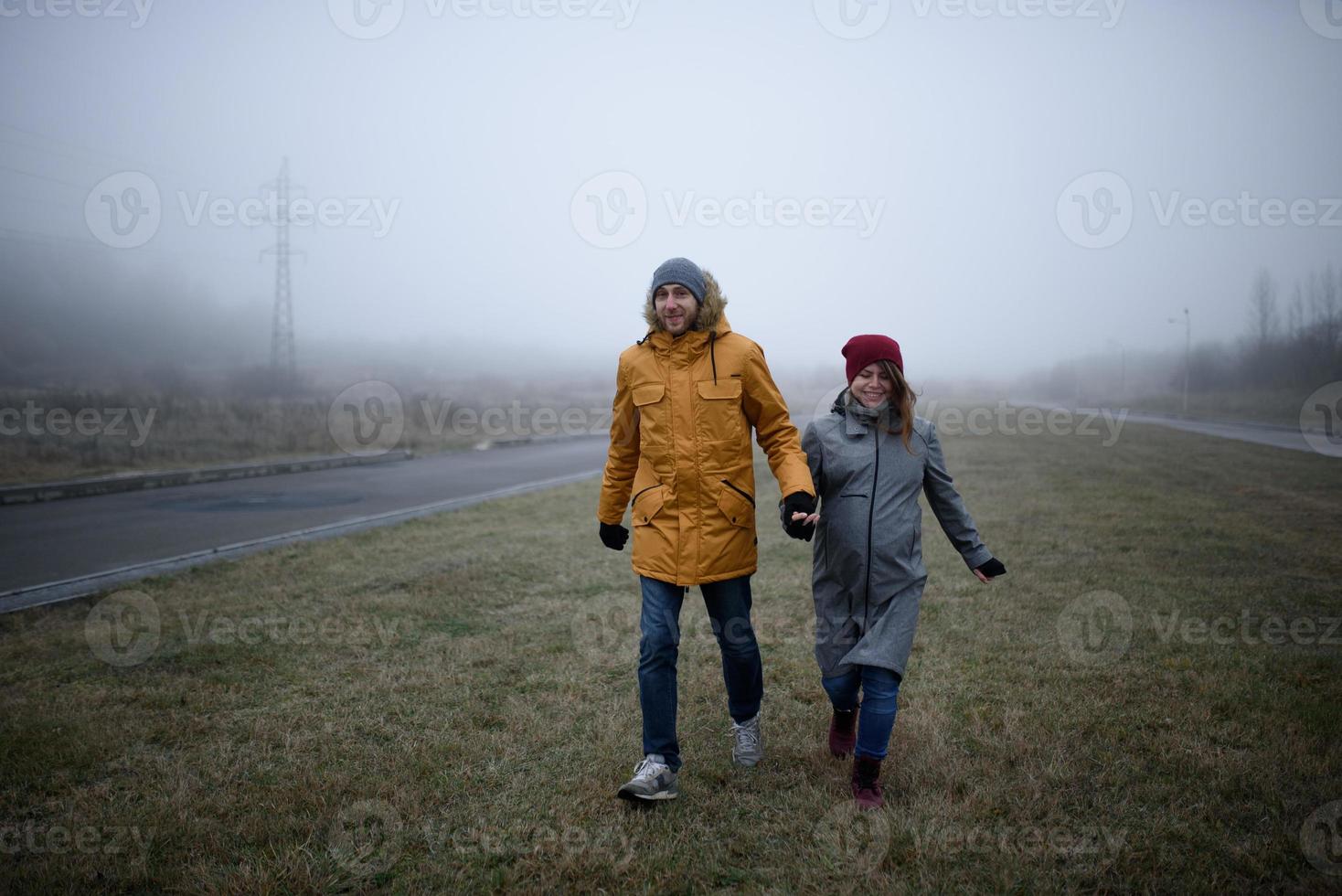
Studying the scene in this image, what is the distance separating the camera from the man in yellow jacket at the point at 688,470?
10.0 feet

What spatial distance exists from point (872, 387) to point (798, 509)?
2.23 ft

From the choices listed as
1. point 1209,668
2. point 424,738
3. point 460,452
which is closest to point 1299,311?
point 460,452

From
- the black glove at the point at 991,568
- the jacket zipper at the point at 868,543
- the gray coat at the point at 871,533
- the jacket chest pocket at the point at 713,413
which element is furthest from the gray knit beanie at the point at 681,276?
the black glove at the point at 991,568

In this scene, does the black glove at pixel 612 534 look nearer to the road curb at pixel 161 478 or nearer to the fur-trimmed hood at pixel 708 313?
the fur-trimmed hood at pixel 708 313

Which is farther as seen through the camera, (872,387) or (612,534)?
(612,534)

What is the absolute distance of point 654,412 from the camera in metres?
3.14

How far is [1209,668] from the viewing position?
4375 mm

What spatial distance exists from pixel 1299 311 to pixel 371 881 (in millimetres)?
73475

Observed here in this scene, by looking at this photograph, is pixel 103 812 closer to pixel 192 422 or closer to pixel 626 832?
pixel 626 832

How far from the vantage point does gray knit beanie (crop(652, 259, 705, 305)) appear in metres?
3.12
